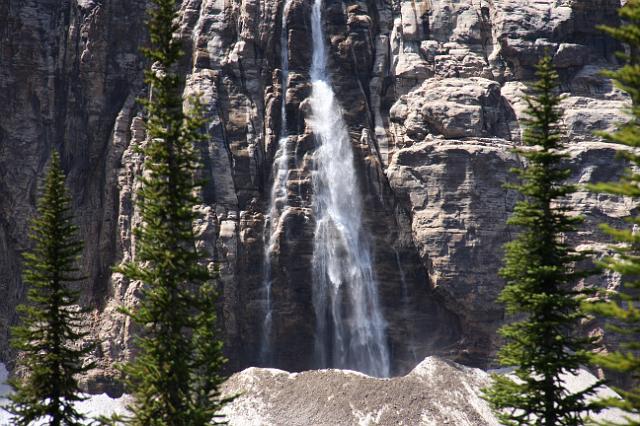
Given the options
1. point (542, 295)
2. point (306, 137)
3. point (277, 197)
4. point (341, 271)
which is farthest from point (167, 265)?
point (306, 137)

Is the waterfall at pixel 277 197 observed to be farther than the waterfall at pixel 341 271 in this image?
Yes

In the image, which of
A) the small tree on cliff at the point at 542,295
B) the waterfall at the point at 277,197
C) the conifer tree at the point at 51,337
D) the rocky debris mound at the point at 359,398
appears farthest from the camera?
the waterfall at the point at 277,197

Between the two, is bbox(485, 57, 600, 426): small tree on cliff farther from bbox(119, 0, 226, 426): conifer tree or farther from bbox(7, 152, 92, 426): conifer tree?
bbox(7, 152, 92, 426): conifer tree

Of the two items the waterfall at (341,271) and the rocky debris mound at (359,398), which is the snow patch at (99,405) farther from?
the waterfall at (341,271)

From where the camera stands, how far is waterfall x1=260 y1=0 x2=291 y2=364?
53.8 metres

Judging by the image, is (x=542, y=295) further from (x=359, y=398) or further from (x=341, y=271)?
(x=341, y=271)

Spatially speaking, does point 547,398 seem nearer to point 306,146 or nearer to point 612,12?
point 306,146

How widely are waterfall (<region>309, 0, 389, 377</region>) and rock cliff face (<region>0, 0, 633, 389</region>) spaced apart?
0.83m

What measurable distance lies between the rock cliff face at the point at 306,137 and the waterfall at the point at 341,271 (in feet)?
2.73

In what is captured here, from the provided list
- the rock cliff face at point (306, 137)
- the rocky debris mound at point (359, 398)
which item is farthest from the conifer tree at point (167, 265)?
the rock cliff face at point (306, 137)

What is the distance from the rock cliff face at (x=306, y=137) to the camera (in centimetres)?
5359

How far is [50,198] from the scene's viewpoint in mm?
27578

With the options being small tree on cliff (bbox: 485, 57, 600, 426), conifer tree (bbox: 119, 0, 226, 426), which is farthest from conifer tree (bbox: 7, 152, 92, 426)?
small tree on cliff (bbox: 485, 57, 600, 426)

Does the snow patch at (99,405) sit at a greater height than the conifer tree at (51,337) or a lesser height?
lesser
